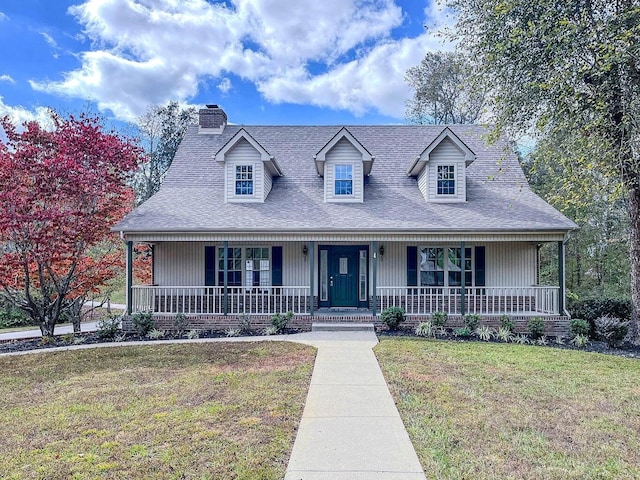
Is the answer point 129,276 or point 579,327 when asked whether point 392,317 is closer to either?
point 579,327

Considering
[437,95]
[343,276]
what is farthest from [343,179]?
[437,95]

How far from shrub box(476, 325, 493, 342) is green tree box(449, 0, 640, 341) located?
3.61 m

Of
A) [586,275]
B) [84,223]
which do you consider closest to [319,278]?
[84,223]

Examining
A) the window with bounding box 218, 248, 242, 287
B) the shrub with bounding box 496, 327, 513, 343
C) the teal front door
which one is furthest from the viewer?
the teal front door

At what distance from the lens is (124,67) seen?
62.6ft

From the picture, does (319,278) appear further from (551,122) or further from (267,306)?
(551,122)

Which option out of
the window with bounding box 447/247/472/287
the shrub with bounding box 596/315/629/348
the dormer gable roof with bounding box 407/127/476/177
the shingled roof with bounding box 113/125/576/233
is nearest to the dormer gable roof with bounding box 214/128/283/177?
the shingled roof with bounding box 113/125/576/233

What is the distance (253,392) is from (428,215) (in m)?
8.27

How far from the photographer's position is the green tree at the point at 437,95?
2373 cm

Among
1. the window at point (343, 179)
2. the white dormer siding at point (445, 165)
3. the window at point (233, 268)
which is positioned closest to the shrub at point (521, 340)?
the white dormer siding at point (445, 165)

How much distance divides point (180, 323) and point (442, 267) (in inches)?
320

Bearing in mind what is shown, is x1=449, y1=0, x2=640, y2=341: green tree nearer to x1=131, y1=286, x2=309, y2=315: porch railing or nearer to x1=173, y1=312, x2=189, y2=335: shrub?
x1=131, y1=286, x2=309, y2=315: porch railing

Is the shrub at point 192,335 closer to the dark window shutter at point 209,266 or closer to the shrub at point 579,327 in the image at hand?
the dark window shutter at point 209,266

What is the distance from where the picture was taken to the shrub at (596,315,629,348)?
33.1 ft
